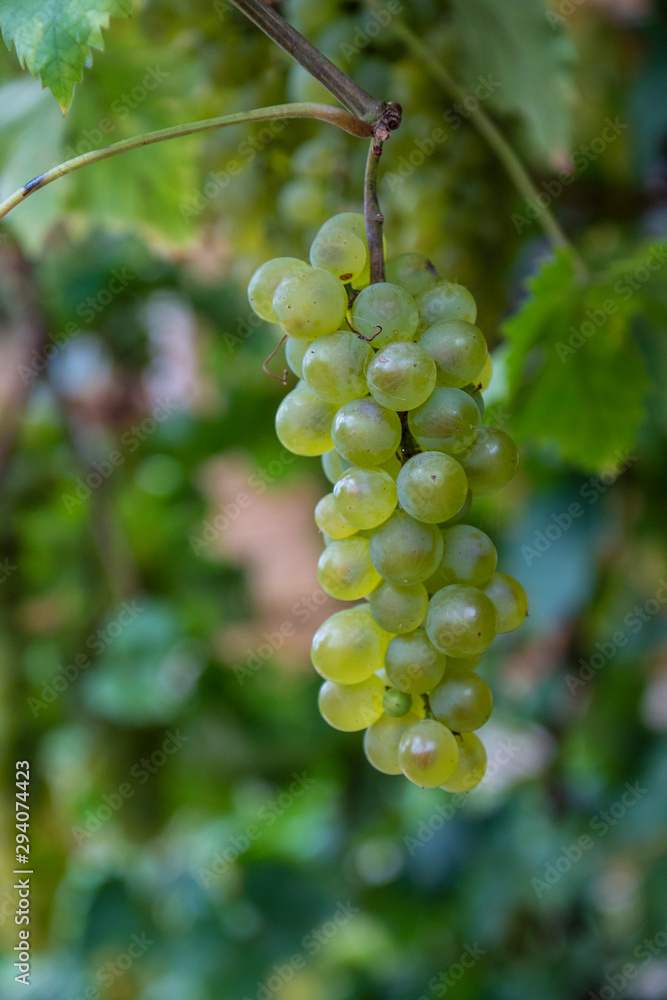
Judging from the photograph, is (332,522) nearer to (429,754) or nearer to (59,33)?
(429,754)

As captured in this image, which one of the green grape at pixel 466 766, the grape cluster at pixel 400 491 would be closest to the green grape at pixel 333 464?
the grape cluster at pixel 400 491

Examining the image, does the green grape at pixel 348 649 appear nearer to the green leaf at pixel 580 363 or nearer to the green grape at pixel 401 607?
the green grape at pixel 401 607

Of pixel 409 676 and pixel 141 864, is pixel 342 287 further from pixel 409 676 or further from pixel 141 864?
pixel 141 864

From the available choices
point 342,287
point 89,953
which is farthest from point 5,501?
point 342,287

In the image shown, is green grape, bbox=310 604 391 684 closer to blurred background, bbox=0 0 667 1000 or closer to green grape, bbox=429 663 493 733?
green grape, bbox=429 663 493 733

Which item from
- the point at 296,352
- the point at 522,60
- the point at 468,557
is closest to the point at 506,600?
the point at 468,557

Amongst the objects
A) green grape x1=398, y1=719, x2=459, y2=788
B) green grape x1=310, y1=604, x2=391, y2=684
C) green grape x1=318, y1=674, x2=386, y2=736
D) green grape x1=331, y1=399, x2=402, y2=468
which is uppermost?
green grape x1=331, y1=399, x2=402, y2=468

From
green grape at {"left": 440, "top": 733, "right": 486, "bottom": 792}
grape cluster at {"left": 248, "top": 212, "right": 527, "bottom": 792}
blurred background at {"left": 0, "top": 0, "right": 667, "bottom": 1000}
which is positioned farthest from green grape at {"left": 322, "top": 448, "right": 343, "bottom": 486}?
blurred background at {"left": 0, "top": 0, "right": 667, "bottom": 1000}
